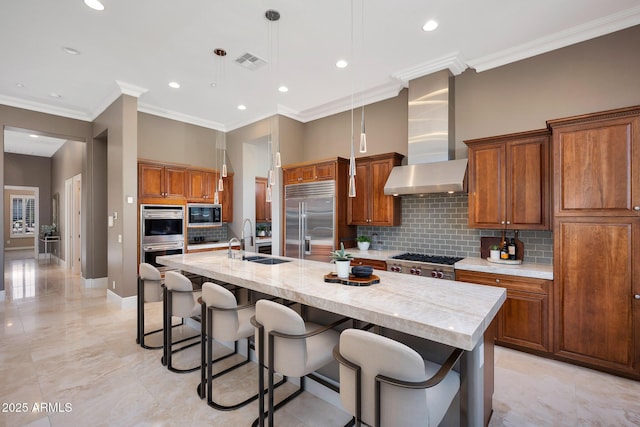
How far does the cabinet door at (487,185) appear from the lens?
11.0ft

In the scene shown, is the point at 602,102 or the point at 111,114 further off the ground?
the point at 111,114

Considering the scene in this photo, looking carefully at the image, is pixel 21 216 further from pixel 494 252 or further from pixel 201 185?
pixel 494 252

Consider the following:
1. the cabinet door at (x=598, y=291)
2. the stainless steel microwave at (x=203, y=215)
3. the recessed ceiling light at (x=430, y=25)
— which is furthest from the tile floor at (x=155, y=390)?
the recessed ceiling light at (x=430, y=25)

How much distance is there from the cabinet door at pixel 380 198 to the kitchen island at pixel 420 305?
73.7 inches

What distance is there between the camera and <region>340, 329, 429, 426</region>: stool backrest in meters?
1.24

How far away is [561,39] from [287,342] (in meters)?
4.07

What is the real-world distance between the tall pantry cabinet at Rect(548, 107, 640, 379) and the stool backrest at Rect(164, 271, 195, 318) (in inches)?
137

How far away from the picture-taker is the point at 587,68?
123 inches

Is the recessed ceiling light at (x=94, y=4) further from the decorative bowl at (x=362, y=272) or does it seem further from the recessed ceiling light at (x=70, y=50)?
the decorative bowl at (x=362, y=272)

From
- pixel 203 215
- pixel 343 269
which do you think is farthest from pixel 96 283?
pixel 343 269

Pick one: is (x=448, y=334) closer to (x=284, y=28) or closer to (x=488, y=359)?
(x=488, y=359)

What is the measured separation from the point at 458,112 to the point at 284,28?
7.90ft

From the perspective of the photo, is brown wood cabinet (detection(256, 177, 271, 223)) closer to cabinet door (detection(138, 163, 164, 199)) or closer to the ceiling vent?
cabinet door (detection(138, 163, 164, 199))

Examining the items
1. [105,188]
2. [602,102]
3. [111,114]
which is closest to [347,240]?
[602,102]
